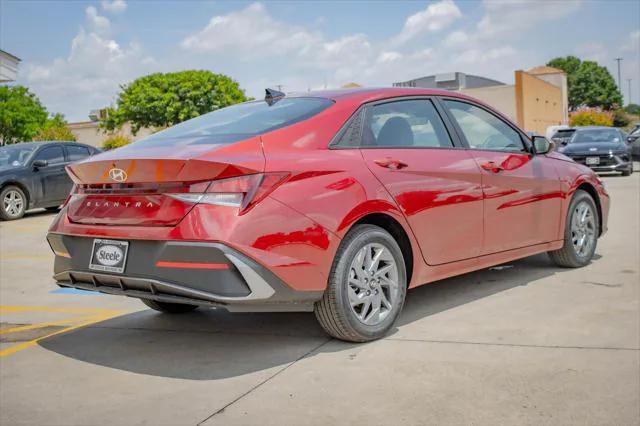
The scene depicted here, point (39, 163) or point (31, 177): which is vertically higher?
point (39, 163)

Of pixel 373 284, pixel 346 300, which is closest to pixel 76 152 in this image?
pixel 373 284

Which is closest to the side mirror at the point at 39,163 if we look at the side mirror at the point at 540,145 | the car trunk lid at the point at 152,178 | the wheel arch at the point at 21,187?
the wheel arch at the point at 21,187

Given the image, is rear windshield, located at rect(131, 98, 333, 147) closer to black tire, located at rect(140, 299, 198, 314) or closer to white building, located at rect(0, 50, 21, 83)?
black tire, located at rect(140, 299, 198, 314)

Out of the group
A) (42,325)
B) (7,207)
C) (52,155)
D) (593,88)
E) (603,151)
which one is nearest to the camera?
(42,325)

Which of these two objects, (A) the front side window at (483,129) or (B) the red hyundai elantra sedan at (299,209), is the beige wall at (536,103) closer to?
(A) the front side window at (483,129)

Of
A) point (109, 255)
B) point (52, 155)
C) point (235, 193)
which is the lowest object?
point (109, 255)

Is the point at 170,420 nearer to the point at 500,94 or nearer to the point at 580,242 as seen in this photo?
the point at 580,242

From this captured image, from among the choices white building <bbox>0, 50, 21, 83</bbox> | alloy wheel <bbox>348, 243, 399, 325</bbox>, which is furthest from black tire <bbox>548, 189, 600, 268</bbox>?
white building <bbox>0, 50, 21, 83</bbox>

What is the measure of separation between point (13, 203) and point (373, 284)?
11473 mm

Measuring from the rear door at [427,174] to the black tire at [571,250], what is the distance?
1557 millimetres

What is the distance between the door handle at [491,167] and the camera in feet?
18.3

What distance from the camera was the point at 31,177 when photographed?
14531 mm

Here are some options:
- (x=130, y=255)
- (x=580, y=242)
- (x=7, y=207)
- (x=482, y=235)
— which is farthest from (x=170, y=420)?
(x=7, y=207)

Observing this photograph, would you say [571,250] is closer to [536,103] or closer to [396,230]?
[396,230]
